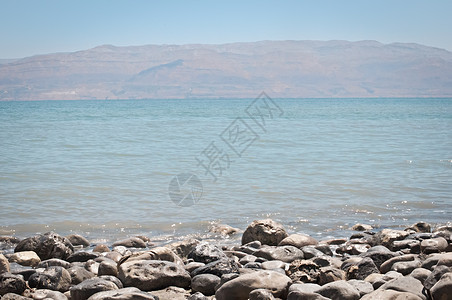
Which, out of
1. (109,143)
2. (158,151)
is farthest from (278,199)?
(109,143)

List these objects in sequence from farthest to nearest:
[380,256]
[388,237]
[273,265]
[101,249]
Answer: [388,237], [101,249], [380,256], [273,265]

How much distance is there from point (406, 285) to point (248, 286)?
1374 millimetres

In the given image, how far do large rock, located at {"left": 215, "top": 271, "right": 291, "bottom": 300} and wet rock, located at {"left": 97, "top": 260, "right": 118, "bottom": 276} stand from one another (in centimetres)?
135

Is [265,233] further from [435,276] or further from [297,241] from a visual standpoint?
[435,276]

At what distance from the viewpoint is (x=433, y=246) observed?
20.5ft

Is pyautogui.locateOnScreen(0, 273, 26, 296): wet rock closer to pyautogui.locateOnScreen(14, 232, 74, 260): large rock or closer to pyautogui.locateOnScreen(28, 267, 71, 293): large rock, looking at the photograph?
pyautogui.locateOnScreen(28, 267, 71, 293): large rock

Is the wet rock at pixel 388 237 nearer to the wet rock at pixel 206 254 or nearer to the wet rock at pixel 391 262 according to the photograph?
the wet rock at pixel 391 262

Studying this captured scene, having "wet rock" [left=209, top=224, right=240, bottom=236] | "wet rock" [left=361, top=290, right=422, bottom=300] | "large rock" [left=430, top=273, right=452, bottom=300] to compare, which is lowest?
"wet rock" [left=209, top=224, right=240, bottom=236]

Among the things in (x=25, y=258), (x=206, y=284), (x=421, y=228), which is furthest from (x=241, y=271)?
(x=421, y=228)

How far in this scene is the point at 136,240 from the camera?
7.54 metres

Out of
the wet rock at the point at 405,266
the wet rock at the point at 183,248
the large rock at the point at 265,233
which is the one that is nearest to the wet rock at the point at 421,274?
the wet rock at the point at 405,266

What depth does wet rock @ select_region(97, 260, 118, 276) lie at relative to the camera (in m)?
5.64

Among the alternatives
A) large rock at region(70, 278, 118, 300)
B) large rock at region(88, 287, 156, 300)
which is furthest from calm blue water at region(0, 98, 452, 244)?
large rock at region(88, 287, 156, 300)

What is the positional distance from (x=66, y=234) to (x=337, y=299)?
5.28 meters
